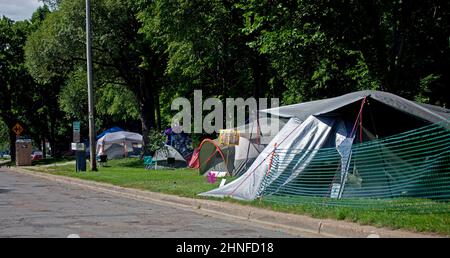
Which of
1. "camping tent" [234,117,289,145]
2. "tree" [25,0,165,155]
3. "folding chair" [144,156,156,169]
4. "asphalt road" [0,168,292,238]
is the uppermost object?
"tree" [25,0,165,155]

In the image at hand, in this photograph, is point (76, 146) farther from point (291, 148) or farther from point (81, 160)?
point (291, 148)

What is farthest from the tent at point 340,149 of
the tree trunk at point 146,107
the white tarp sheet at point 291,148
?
the tree trunk at point 146,107

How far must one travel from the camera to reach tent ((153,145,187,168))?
102 feet

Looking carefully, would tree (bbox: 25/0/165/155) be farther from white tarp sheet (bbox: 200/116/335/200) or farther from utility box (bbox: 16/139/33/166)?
white tarp sheet (bbox: 200/116/335/200)

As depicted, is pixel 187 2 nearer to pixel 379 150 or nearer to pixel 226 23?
pixel 226 23

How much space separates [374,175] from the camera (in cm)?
1309

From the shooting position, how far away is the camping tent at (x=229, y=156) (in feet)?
73.4

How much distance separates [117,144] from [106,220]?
117 ft

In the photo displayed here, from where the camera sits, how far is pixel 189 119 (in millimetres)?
36438

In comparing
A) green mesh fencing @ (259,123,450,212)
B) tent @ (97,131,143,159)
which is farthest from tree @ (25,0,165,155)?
green mesh fencing @ (259,123,450,212)

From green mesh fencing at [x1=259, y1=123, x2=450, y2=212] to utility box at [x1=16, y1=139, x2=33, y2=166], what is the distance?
33.5 meters

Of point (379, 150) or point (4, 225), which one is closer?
point (4, 225)

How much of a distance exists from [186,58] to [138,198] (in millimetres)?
14640

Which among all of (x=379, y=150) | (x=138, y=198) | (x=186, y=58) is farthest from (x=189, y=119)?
(x=379, y=150)
